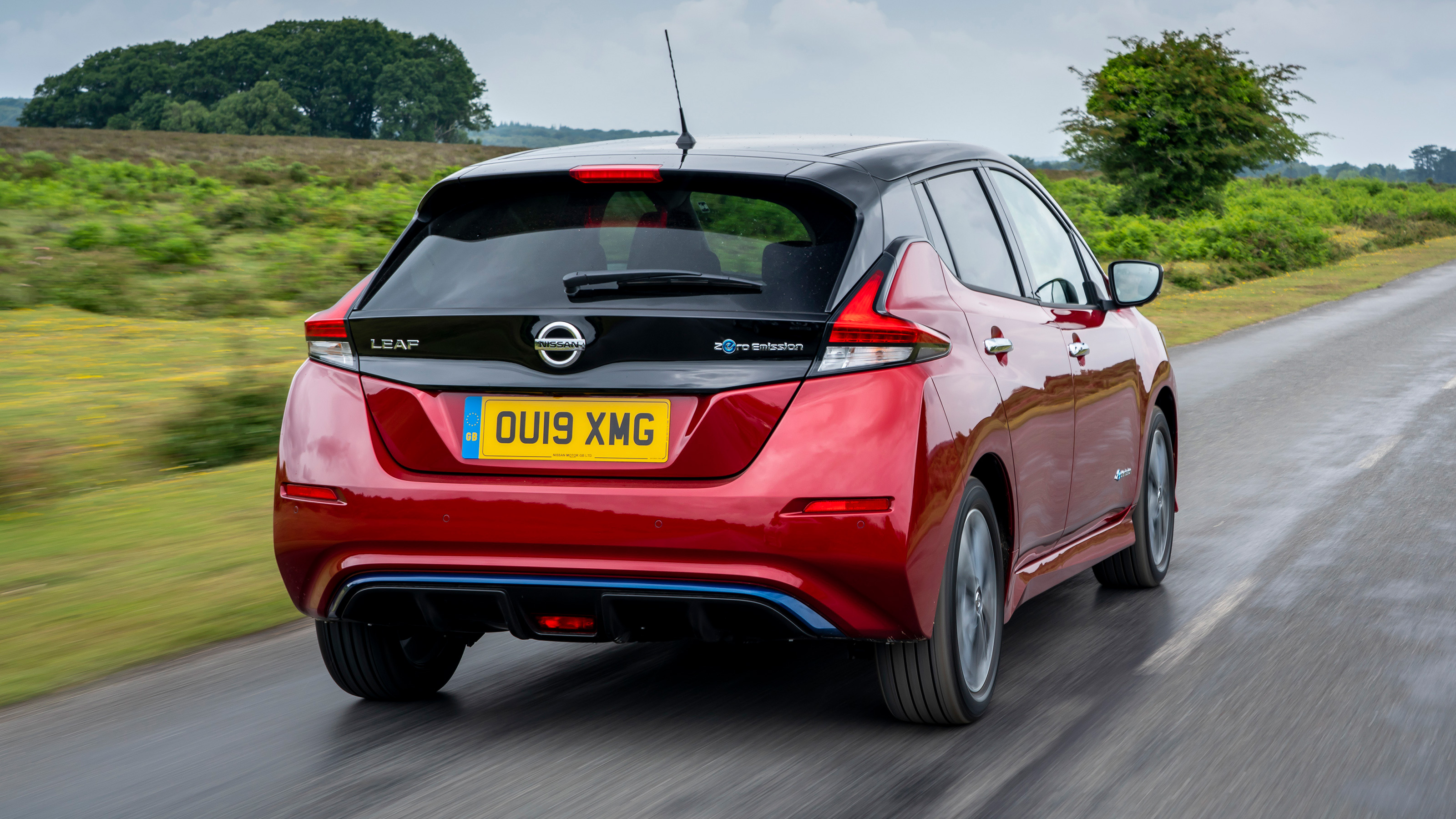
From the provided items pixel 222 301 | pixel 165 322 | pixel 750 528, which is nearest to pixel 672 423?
pixel 750 528

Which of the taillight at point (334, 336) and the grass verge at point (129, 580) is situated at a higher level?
the taillight at point (334, 336)

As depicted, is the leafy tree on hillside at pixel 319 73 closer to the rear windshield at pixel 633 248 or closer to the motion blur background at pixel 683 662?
the motion blur background at pixel 683 662

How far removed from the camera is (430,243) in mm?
4285

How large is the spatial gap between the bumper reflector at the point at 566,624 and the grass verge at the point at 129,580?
204 centimetres

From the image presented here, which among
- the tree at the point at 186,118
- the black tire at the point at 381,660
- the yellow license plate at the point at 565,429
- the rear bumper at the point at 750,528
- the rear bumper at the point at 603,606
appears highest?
the tree at the point at 186,118

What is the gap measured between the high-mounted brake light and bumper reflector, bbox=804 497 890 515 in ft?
3.28

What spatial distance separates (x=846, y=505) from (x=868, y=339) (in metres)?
0.42

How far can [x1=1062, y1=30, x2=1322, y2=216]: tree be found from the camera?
155 feet

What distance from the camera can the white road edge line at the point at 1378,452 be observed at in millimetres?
9508

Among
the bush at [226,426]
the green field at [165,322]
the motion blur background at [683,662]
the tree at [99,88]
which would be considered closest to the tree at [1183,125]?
the green field at [165,322]

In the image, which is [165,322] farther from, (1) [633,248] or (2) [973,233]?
(1) [633,248]

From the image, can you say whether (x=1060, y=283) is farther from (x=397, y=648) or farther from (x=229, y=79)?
(x=229, y=79)

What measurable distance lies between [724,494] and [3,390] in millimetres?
10273

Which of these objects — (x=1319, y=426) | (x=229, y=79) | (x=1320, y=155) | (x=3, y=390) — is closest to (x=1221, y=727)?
(x=1319, y=426)
